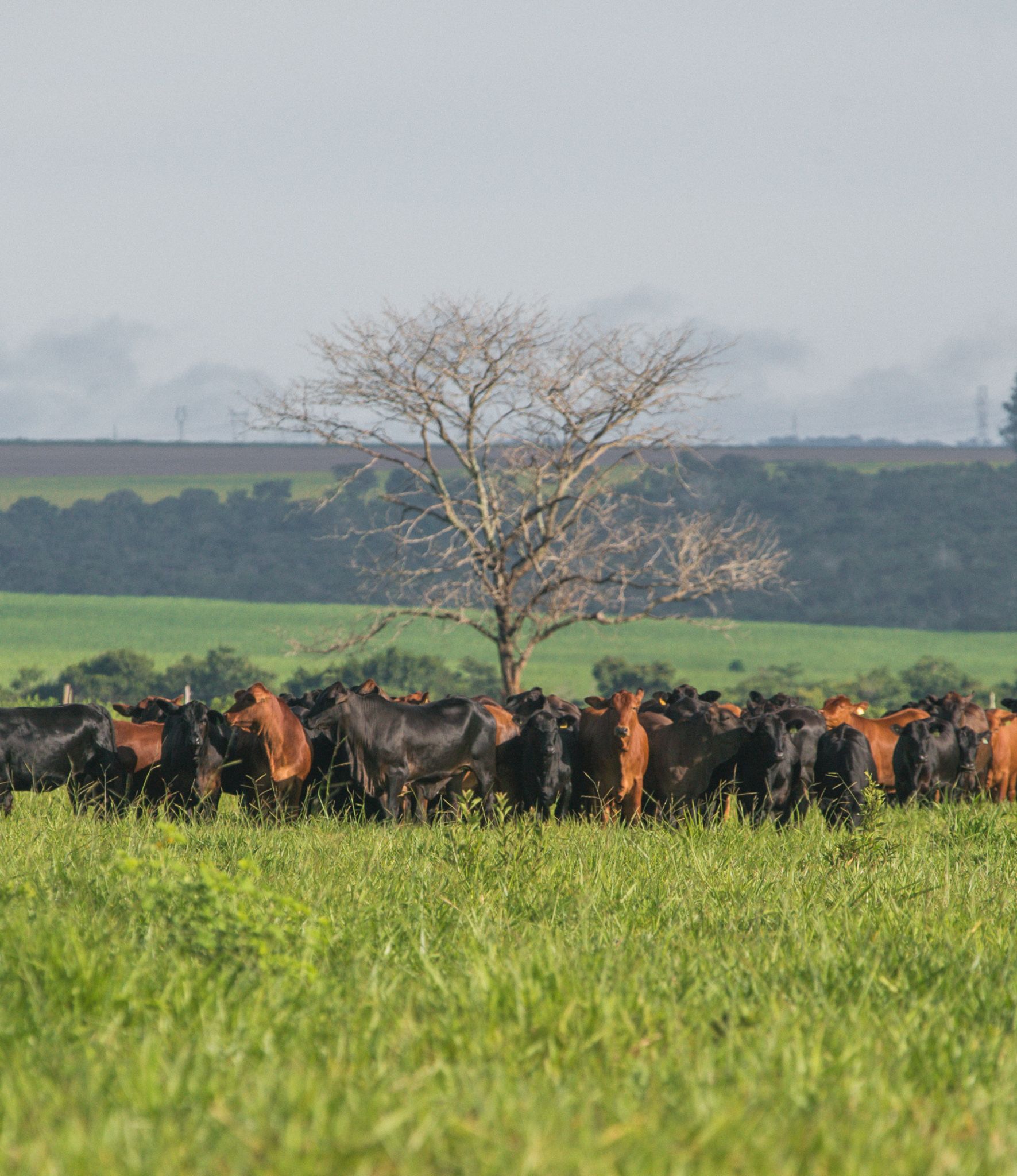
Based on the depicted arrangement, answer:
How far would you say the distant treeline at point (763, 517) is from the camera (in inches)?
3457

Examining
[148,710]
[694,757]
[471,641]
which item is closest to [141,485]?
[471,641]

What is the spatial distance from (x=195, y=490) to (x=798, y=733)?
93225mm

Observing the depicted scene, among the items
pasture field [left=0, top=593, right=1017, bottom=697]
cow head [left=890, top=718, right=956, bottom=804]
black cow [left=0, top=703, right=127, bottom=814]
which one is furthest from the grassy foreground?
pasture field [left=0, top=593, right=1017, bottom=697]

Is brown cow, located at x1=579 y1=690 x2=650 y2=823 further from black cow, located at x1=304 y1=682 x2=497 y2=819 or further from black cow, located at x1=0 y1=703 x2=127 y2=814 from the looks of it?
black cow, located at x1=0 y1=703 x2=127 y2=814

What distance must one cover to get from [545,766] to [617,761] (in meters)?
0.66

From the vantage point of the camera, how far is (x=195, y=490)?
102 m

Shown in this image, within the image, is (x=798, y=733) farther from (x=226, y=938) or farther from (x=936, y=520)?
(x=936, y=520)

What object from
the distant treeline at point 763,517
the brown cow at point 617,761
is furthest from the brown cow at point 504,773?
the distant treeline at point 763,517

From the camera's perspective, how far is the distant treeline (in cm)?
8781

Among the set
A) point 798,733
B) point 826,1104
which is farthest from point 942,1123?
point 798,733

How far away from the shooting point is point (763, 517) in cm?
9356

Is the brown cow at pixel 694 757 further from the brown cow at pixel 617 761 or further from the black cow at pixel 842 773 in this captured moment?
the black cow at pixel 842 773

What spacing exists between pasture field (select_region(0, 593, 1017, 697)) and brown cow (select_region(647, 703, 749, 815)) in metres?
45.7

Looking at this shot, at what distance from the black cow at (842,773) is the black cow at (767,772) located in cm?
22
